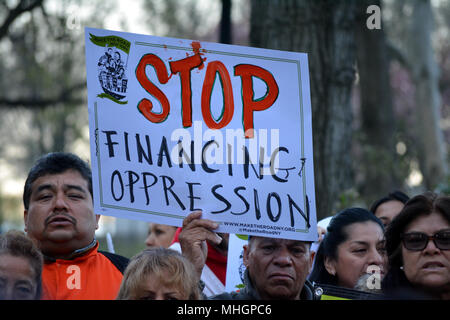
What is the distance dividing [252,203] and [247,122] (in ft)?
1.46

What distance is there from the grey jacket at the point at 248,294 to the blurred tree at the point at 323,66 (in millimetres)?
2700

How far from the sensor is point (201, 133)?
12.1 feet

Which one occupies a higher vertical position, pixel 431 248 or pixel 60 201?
pixel 60 201

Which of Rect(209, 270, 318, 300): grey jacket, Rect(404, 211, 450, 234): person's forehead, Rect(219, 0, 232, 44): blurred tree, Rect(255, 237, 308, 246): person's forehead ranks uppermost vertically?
Rect(219, 0, 232, 44): blurred tree

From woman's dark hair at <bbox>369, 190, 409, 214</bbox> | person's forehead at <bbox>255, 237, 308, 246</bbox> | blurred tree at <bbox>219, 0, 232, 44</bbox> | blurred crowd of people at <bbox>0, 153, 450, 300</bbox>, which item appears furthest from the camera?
blurred tree at <bbox>219, 0, 232, 44</bbox>

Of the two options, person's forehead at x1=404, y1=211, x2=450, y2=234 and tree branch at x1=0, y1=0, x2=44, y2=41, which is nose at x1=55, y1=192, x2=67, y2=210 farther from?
tree branch at x1=0, y1=0, x2=44, y2=41

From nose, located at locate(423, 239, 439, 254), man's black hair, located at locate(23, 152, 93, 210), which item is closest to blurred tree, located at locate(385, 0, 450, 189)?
nose, located at locate(423, 239, 439, 254)

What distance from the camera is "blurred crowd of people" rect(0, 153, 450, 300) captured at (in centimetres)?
313

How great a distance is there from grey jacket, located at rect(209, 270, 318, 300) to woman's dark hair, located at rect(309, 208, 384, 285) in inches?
25.4

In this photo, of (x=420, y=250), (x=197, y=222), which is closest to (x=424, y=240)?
(x=420, y=250)

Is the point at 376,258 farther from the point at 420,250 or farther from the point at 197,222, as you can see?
the point at 197,222

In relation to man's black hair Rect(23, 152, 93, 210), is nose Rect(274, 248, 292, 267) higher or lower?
lower

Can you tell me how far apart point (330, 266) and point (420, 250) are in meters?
0.91

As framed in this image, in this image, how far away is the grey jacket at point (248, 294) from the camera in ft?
11.0
